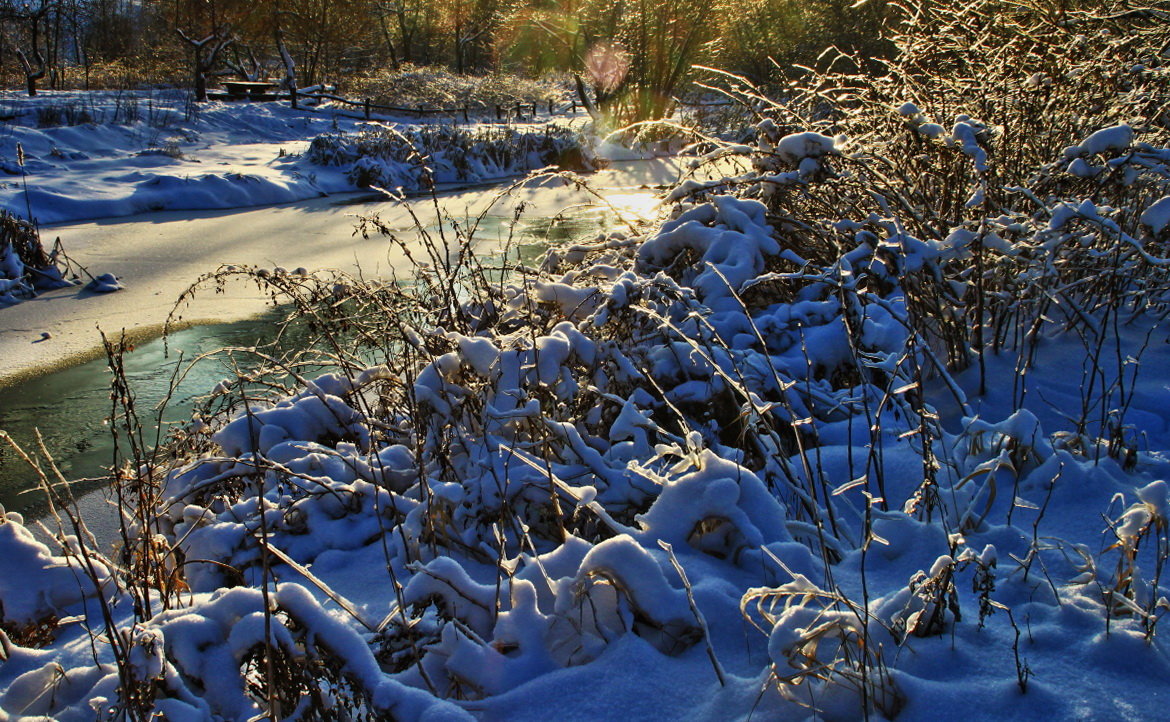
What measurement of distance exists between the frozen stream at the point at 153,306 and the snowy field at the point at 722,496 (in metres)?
1.22

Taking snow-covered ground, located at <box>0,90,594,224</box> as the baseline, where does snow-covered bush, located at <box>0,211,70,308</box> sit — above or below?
below

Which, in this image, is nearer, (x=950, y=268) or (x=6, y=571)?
(x=6, y=571)

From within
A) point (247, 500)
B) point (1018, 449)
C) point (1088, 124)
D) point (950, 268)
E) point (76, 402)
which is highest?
point (1088, 124)

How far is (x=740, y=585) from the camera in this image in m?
2.16

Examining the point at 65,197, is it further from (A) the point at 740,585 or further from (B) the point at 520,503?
(A) the point at 740,585

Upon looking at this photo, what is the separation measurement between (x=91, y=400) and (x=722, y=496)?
4.94 metres

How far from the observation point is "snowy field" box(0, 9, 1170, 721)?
1.66 meters

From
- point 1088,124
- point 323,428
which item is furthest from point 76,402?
point 1088,124

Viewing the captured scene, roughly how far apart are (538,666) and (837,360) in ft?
7.85

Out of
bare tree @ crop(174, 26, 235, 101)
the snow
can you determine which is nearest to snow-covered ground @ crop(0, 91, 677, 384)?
the snow

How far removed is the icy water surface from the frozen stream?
0.03ft

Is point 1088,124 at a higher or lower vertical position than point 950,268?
higher

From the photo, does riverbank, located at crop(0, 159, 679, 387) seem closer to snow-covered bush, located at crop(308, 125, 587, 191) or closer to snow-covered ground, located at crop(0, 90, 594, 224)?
snow-covered ground, located at crop(0, 90, 594, 224)

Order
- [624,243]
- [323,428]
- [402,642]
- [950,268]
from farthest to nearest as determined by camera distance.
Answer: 1. [624,243]
2. [950,268]
3. [323,428]
4. [402,642]
